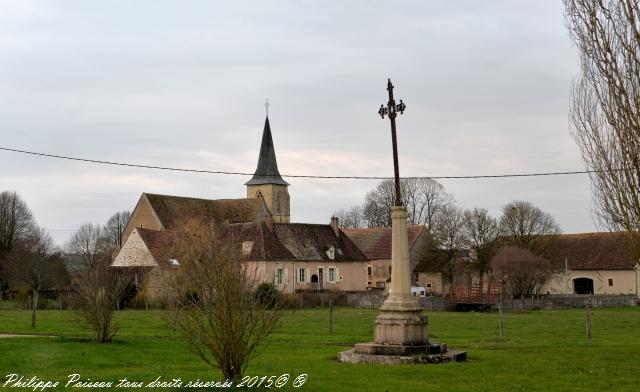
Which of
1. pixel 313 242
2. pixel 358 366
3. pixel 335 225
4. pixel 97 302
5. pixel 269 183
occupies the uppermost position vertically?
pixel 269 183

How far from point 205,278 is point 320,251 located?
50373mm

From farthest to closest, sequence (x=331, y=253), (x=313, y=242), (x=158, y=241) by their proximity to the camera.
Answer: (x=331, y=253)
(x=313, y=242)
(x=158, y=241)

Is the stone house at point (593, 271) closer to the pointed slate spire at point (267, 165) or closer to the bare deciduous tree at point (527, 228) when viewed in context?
the bare deciduous tree at point (527, 228)

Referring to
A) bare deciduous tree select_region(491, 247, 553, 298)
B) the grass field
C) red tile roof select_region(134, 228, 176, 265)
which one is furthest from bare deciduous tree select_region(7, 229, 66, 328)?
the grass field

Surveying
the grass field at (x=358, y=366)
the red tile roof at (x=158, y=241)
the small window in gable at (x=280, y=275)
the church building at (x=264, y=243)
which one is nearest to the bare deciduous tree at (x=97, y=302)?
the grass field at (x=358, y=366)

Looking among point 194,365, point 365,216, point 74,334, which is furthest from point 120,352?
point 365,216

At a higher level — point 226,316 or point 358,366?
point 226,316

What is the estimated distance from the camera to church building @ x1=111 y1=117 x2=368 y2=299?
55.5 meters

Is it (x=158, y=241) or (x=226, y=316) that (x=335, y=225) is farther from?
(x=226, y=316)

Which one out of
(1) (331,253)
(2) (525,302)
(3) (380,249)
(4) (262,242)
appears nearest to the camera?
(2) (525,302)

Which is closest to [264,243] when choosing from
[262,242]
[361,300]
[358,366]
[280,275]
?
[262,242]

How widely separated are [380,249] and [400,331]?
56.5m

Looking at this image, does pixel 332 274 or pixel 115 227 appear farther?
pixel 115 227

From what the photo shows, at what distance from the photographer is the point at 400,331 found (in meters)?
17.3
